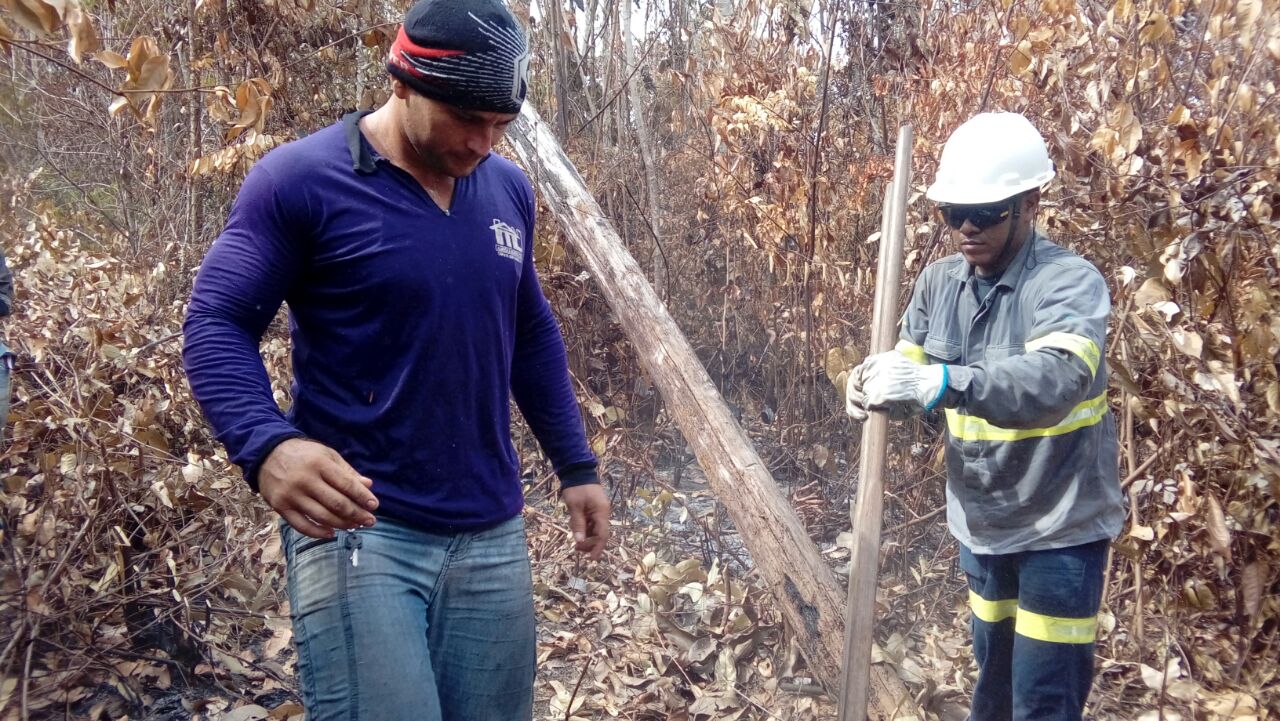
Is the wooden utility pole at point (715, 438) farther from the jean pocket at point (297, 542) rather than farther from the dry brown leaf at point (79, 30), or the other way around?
the dry brown leaf at point (79, 30)

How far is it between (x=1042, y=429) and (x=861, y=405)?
0.47 meters

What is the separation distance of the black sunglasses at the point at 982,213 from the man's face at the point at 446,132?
4.56 ft

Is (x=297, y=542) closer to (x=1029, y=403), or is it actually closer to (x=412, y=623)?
(x=412, y=623)

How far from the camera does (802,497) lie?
14.9ft

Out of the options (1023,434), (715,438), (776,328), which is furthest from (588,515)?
(776,328)

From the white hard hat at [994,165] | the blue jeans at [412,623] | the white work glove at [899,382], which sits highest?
the white hard hat at [994,165]

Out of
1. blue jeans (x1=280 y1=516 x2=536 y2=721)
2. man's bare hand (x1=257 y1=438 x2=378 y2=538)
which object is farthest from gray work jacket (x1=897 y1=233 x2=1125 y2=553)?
man's bare hand (x1=257 y1=438 x2=378 y2=538)

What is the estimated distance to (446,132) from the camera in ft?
5.25

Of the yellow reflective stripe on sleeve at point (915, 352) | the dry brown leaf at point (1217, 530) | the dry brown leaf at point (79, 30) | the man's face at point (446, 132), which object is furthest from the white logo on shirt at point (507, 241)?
the dry brown leaf at point (1217, 530)

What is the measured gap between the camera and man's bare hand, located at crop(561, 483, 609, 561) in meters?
2.04

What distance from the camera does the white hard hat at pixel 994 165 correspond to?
2.42 m

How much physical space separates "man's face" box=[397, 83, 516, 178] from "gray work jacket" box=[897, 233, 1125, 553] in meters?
1.23

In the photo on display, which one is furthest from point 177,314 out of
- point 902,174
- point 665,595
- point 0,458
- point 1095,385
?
point 1095,385

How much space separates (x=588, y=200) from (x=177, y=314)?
2036 millimetres
